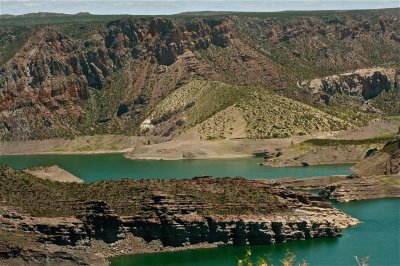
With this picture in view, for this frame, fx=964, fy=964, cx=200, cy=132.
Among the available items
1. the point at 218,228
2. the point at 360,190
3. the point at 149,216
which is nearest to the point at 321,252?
the point at 218,228

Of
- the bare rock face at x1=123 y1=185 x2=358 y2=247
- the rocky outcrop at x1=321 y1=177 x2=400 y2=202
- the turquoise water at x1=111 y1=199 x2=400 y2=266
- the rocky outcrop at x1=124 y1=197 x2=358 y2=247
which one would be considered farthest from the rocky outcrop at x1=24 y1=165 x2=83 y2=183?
the turquoise water at x1=111 y1=199 x2=400 y2=266

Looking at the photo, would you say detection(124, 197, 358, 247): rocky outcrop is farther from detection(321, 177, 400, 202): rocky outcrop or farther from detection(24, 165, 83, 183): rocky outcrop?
detection(24, 165, 83, 183): rocky outcrop

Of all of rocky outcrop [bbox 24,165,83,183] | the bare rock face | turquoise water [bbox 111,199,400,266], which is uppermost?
the bare rock face

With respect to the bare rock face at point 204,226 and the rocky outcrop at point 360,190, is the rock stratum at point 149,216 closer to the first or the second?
the bare rock face at point 204,226

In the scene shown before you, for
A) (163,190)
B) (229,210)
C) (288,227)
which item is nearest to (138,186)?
(163,190)

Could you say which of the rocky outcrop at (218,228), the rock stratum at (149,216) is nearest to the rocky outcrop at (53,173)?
the rock stratum at (149,216)

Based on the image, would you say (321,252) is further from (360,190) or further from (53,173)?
(53,173)
